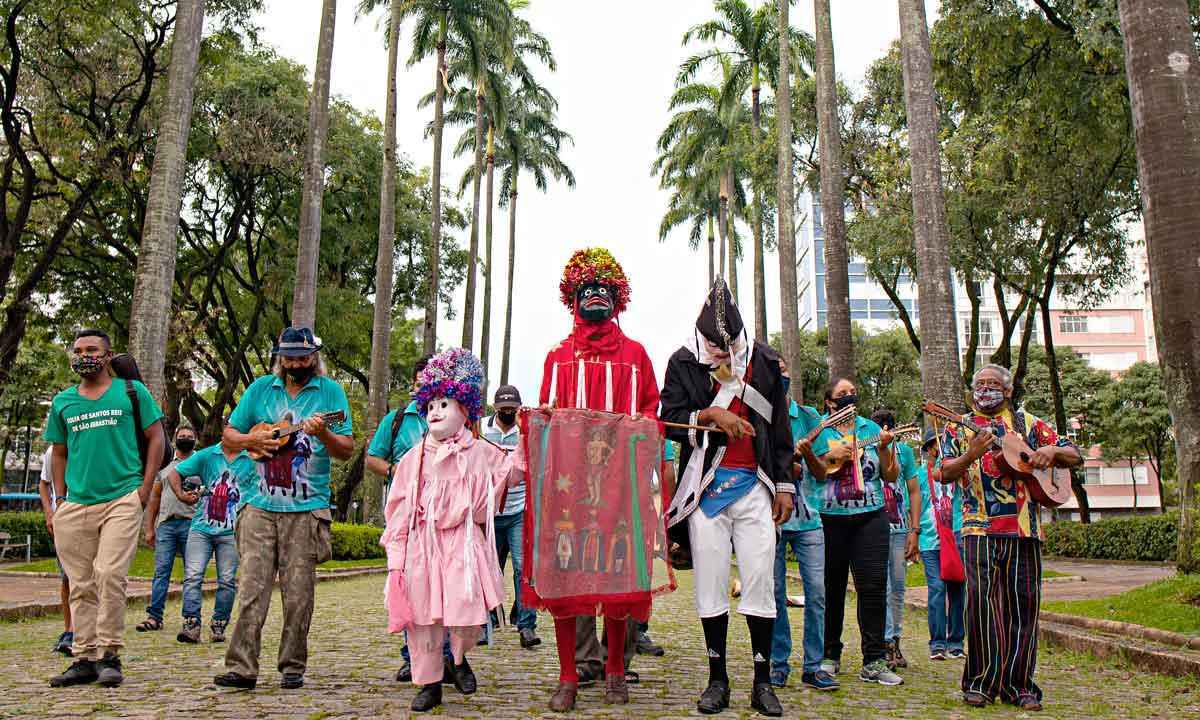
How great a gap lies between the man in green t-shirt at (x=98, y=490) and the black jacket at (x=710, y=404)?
3.72m

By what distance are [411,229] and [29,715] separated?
1342 inches

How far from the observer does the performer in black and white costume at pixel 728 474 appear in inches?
245

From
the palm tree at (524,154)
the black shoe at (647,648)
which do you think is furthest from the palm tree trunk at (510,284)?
the black shoe at (647,648)

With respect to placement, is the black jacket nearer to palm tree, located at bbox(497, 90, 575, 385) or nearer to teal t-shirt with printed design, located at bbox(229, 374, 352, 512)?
teal t-shirt with printed design, located at bbox(229, 374, 352, 512)

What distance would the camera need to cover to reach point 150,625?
36.1 ft

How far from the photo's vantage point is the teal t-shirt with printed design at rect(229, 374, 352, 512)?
6949 mm

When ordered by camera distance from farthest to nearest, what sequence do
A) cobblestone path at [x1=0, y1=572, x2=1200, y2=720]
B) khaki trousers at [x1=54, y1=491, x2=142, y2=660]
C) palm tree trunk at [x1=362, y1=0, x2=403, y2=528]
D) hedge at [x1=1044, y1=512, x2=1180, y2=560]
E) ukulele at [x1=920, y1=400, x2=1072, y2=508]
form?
palm tree trunk at [x1=362, y1=0, x2=403, y2=528] → hedge at [x1=1044, y1=512, x2=1180, y2=560] → khaki trousers at [x1=54, y1=491, x2=142, y2=660] → ukulele at [x1=920, y1=400, x2=1072, y2=508] → cobblestone path at [x1=0, y1=572, x2=1200, y2=720]

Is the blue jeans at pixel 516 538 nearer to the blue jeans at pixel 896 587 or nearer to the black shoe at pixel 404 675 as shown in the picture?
the black shoe at pixel 404 675

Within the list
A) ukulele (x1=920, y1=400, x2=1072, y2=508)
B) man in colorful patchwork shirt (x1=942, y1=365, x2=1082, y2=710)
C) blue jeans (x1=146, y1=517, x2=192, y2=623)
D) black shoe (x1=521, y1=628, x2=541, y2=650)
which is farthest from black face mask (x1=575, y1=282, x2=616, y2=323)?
blue jeans (x1=146, y1=517, x2=192, y2=623)

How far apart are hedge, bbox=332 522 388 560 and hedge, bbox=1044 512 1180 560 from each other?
18147 mm

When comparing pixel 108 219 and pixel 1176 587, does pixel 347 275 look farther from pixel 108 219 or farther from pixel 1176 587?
pixel 1176 587

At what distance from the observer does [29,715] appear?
19.0ft

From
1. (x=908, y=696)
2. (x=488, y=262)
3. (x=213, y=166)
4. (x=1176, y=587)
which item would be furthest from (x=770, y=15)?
(x=908, y=696)

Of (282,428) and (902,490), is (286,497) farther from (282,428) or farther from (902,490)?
(902,490)
